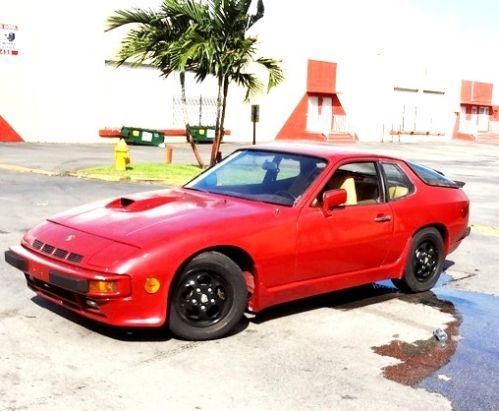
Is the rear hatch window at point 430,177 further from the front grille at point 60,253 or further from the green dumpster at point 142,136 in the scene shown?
the green dumpster at point 142,136

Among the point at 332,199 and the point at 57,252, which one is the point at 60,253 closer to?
the point at 57,252

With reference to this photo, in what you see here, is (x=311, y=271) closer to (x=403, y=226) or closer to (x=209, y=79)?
(x=403, y=226)

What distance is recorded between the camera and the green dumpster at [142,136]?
2978 cm

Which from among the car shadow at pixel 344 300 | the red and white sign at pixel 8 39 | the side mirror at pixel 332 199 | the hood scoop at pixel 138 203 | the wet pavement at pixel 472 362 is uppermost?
the red and white sign at pixel 8 39

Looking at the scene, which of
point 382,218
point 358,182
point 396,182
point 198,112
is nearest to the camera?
point 382,218

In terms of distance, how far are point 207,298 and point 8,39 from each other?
25018 mm

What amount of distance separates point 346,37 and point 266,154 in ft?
126

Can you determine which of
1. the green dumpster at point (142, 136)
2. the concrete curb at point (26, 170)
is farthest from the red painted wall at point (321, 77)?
the concrete curb at point (26, 170)

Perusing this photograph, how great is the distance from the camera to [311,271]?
5.59 meters

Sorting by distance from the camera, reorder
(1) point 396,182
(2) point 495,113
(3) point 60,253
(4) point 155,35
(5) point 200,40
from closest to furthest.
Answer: (3) point 60,253
(1) point 396,182
(5) point 200,40
(4) point 155,35
(2) point 495,113

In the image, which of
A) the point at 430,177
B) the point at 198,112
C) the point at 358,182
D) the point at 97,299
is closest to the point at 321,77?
the point at 198,112

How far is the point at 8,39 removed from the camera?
1064 inches

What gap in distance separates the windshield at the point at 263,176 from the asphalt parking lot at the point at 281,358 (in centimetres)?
104

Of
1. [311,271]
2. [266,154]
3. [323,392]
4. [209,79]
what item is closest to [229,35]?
[266,154]
